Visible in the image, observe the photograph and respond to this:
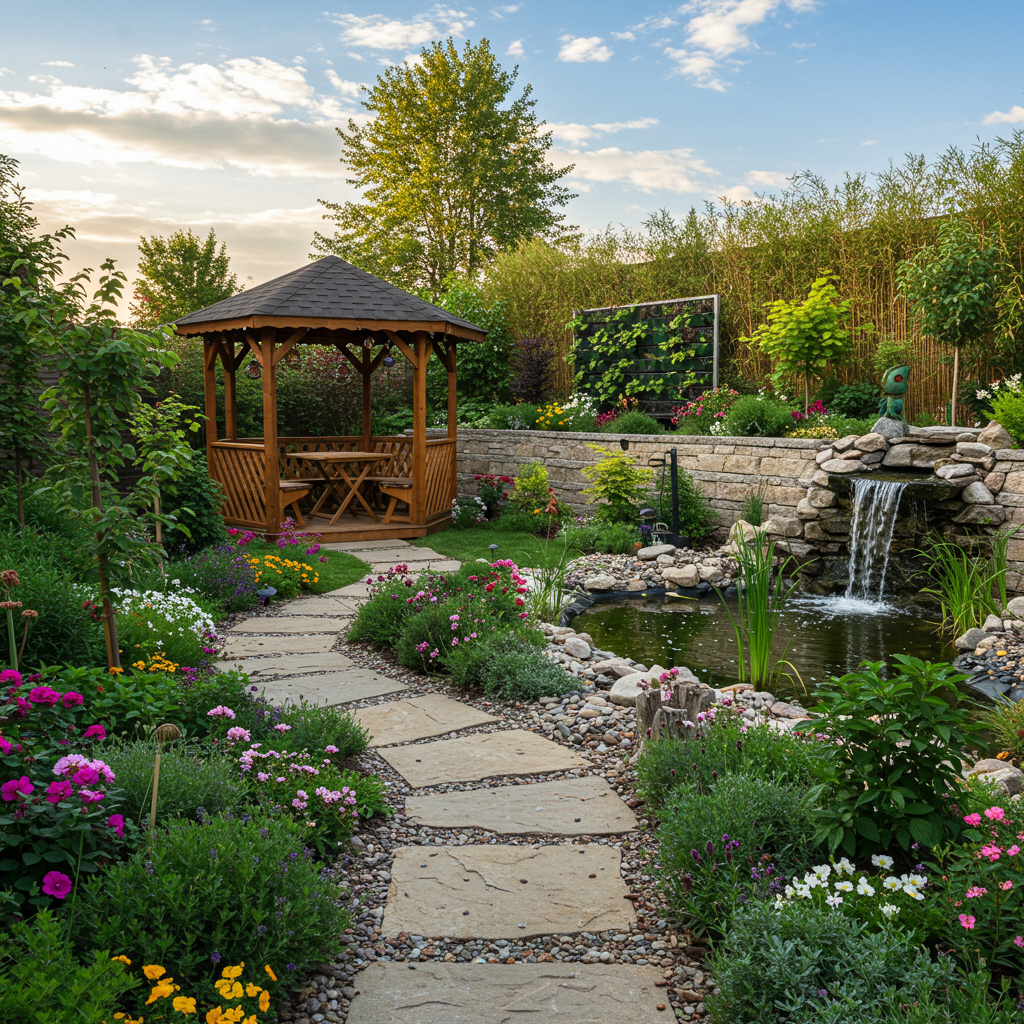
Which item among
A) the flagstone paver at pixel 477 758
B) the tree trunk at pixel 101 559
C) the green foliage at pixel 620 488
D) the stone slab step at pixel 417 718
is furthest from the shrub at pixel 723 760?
the green foliage at pixel 620 488

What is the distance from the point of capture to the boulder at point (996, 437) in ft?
21.5

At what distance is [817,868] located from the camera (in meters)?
1.84

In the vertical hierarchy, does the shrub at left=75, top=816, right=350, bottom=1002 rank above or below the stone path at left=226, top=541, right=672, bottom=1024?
above

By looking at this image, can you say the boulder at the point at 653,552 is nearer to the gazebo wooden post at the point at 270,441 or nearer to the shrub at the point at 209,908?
the gazebo wooden post at the point at 270,441

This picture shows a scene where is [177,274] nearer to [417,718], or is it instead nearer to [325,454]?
[325,454]

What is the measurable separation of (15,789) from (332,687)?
229 cm

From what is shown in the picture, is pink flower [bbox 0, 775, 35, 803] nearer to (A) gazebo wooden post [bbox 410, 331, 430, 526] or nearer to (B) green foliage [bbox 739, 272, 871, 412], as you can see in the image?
→ (A) gazebo wooden post [bbox 410, 331, 430, 526]

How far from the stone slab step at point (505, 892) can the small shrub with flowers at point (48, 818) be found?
813mm

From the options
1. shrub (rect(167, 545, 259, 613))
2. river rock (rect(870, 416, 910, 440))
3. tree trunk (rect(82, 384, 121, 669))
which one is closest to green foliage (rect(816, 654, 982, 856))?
tree trunk (rect(82, 384, 121, 669))

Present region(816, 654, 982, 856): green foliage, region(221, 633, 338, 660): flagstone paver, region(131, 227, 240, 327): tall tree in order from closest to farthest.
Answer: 1. region(816, 654, 982, 856): green foliage
2. region(221, 633, 338, 660): flagstone paver
3. region(131, 227, 240, 327): tall tree

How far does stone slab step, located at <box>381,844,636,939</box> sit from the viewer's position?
79.8 inches

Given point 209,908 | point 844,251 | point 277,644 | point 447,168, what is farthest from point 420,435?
point 447,168

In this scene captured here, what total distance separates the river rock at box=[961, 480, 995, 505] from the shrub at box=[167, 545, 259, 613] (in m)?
6.23

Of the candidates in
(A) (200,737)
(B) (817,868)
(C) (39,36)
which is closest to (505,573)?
(A) (200,737)
